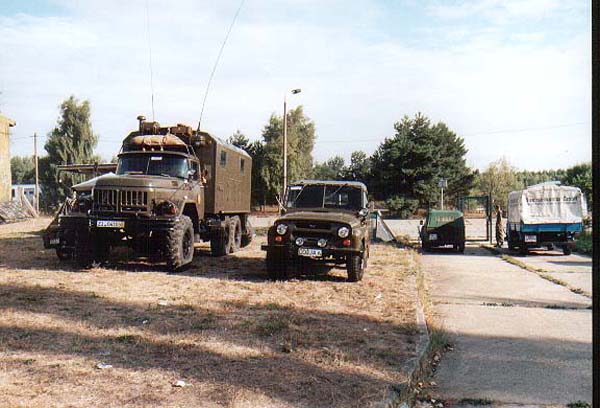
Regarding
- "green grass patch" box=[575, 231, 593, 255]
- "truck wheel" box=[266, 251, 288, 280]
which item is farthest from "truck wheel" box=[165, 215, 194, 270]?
"green grass patch" box=[575, 231, 593, 255]

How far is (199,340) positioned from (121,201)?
550 cm

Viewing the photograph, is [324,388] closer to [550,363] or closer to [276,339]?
[276,339]

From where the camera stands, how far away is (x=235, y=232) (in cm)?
1454

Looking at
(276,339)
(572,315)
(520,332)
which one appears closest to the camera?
(276,339)

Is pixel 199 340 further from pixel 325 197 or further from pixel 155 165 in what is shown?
pixel 155 165

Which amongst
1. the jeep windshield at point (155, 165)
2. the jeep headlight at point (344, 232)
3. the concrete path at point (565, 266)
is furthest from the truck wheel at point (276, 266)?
the concrete path at point (565, 266)

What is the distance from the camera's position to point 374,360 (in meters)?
4.63

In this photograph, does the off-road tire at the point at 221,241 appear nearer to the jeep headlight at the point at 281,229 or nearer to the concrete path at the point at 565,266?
the jeep headlight at the point at 281,229

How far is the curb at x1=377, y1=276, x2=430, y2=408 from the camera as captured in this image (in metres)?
3.69

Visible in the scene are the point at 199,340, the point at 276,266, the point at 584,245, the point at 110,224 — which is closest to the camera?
the point at 199,340

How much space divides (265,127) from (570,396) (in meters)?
52.9

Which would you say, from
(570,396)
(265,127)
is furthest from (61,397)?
(265,127)

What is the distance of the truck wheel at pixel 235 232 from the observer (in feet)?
46.1


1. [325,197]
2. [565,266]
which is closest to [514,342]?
[325,197]
